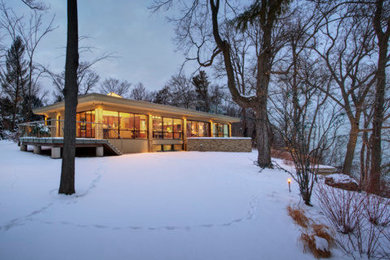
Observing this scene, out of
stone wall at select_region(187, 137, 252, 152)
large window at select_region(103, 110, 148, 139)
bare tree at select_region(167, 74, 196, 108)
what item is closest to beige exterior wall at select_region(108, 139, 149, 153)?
large window at select_region(103, 110, 148, 139)

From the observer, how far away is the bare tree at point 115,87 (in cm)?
2967

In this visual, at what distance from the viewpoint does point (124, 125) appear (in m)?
Answer: 12.8

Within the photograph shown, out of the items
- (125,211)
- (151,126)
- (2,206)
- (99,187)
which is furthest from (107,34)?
(125,211)

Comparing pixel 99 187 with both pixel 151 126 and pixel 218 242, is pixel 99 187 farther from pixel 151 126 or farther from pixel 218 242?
pixel 151 126

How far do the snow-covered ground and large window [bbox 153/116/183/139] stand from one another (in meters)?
10.3

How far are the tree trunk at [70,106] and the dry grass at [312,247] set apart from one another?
3.93 m

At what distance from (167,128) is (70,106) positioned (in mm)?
12002

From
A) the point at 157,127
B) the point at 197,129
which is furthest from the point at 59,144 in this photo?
the point at 197,129

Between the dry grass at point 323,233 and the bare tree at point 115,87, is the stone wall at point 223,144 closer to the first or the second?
the dry grass at point 323,233

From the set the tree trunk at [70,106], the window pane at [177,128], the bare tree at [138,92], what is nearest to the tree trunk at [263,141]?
the tree trunk at [70,106]

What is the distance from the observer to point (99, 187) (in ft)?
13.7

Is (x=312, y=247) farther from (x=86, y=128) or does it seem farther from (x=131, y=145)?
(x=86, y=128)

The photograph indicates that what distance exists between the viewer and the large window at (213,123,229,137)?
20.6 m

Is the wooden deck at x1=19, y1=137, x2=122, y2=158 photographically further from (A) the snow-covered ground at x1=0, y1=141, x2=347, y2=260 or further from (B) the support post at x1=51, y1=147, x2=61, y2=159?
(A) the snow-covered ground at x1=0, y1=141, x2=347, y2=260
